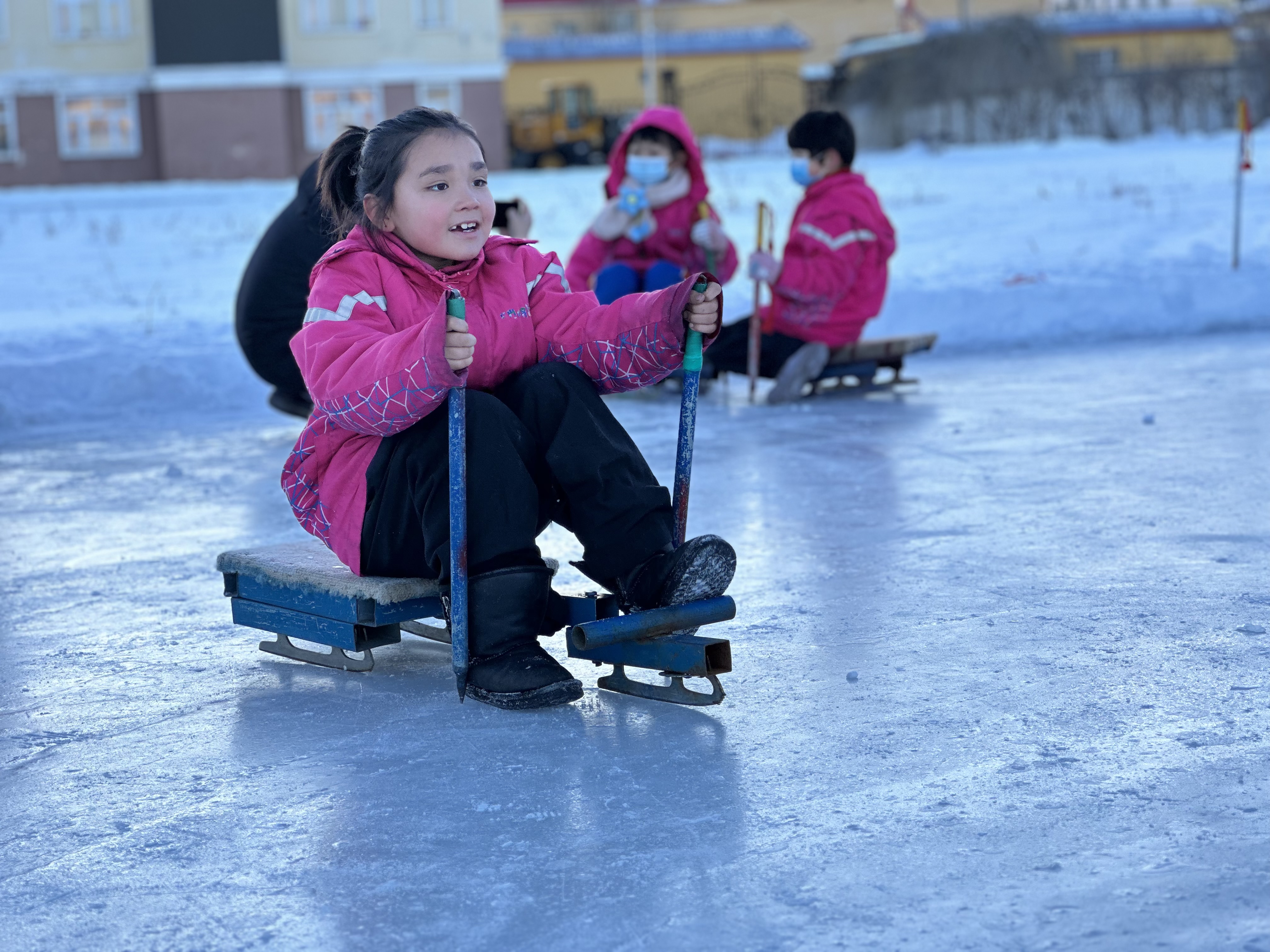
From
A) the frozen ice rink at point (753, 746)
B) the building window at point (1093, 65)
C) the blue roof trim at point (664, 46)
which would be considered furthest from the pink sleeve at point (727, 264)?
the blue roof trim at point (664, 46)

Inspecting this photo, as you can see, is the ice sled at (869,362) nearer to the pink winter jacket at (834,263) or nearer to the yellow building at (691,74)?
the pink winter jacket at (834,263)

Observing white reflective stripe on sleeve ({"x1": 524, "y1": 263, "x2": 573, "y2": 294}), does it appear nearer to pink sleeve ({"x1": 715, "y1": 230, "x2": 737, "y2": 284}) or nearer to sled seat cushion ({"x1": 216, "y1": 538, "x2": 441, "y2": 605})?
sled seat cushion ({"x1": 216, "y1": 538, "x2": 441, "y2": 605})

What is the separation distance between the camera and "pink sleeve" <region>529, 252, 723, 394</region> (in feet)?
8.98

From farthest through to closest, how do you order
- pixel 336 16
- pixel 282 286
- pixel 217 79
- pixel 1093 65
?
pixel 336 16, pixel 217 79, pixel 1093 65, pixel 282 286

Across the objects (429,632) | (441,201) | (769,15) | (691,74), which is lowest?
(429,632)

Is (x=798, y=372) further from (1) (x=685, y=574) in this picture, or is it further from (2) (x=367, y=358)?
(2) (x=367, y=358)

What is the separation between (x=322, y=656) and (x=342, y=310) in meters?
0.73

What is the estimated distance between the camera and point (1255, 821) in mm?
2027

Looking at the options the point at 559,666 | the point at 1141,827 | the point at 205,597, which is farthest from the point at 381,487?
the point at 1141,827

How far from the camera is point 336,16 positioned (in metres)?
32.2

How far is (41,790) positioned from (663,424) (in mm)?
3980

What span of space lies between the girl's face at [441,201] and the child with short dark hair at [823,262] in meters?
3.84

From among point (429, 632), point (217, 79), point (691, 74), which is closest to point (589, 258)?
point (429, 632)

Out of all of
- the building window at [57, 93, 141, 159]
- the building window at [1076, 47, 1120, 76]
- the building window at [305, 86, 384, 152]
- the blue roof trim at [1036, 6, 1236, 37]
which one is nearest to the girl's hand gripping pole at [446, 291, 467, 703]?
the building window at [1076, 47, 1120, 76]
